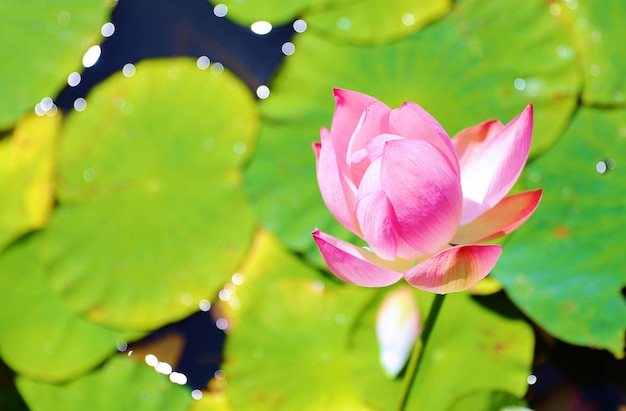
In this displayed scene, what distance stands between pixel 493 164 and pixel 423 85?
0.46m

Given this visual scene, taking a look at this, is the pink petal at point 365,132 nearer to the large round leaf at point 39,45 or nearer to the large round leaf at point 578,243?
the large round leaf at point 578,243

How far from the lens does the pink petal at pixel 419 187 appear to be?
662 millimetres

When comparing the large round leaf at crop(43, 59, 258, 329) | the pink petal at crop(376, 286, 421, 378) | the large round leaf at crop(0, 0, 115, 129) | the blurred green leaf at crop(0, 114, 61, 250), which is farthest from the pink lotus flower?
the large round leaf at crop(0, 0, 115, 129)

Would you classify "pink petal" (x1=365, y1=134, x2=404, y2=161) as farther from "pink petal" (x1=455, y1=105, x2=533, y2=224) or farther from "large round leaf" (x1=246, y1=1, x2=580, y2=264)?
"large round leaf" (x1=246, y1=1, x2=580, y2=264)

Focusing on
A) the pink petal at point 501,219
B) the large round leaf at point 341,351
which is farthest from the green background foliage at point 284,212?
the pink petal at point 501,219

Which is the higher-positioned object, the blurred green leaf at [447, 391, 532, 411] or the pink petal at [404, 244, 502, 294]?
the pink petal at [404, 244, 502, 294]

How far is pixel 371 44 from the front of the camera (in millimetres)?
1222

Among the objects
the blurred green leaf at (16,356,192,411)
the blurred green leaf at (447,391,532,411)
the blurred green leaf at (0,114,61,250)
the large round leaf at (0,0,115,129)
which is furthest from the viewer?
the large round leaf at (0,0,115,129)

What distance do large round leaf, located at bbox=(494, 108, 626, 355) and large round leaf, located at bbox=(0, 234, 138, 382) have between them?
73cm

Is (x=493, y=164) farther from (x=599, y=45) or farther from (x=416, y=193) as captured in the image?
(x=599, y=45)

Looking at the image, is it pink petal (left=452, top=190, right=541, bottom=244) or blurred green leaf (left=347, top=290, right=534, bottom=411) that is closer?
pink petal (left=452, top=190, right=541, bottom=244)

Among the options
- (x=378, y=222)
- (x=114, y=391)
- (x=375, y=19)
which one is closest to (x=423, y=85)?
(x=375, y=19)

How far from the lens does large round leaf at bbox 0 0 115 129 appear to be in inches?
51.2

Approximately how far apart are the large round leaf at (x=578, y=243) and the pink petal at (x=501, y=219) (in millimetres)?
318
